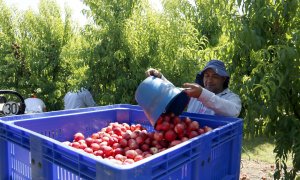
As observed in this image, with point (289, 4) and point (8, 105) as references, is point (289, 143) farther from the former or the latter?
point (8, 105)

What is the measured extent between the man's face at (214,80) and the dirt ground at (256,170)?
7.84 feet

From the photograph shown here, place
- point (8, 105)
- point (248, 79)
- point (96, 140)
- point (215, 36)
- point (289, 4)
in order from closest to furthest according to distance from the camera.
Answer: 1. point (96, 140)
2. point (289, 4)
3. point (248, 79)
4. point (8, 105)
5. point (215, 36)

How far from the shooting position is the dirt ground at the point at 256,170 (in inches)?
201

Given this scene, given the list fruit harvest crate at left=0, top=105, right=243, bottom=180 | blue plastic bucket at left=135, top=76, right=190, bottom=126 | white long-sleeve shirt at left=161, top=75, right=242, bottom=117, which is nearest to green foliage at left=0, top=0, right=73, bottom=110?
fruit harvest crate at left=0, top=105, right=243, bottom=180

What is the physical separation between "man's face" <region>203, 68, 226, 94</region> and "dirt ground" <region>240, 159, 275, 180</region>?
239 centimetres

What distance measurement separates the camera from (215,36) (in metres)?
7.37

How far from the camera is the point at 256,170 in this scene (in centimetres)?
553

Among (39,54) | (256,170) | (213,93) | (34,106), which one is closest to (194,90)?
(213,93)

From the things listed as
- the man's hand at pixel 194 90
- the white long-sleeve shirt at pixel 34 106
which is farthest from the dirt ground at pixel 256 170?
the white long-sleeve shirt at pixel 34 106

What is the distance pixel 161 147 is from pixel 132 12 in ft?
10.3

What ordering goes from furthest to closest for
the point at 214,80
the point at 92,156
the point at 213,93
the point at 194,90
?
the point at 214,80
the point at 213,93
the point at 194,90
the point at 92,156

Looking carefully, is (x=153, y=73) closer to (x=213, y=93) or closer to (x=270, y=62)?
(x=213, y=93)

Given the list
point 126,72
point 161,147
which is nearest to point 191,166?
point 161,147

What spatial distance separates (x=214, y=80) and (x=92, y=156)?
1784mm
